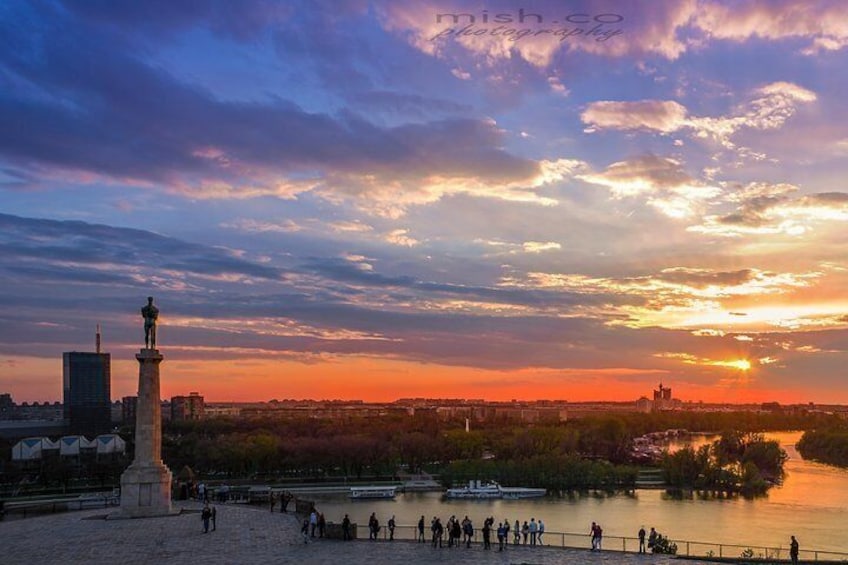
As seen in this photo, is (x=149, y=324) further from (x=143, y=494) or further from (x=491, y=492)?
(x=491, y=492)

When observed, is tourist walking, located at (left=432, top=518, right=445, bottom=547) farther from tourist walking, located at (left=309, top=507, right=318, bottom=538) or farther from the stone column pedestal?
the stone column pedestal

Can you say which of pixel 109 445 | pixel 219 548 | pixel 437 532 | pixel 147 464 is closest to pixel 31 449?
pixel 109 445

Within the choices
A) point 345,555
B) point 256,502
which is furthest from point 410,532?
point 345,555

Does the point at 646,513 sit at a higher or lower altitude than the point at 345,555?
lower

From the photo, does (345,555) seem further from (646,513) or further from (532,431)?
(532,431)

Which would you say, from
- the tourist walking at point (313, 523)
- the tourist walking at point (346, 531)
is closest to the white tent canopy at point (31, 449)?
the tourist walking at point (313, 523)

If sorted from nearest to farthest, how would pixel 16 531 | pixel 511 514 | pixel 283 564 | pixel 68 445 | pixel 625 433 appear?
pixel 283 564
pixel 16 531
pixel 511 514
pixel 68 445
pixel 625 433
